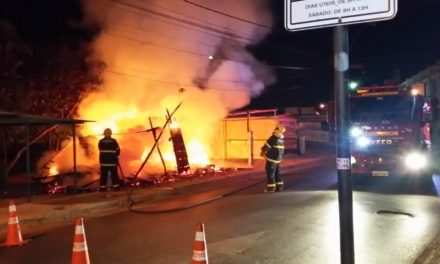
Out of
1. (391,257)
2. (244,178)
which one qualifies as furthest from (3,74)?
(391,257)

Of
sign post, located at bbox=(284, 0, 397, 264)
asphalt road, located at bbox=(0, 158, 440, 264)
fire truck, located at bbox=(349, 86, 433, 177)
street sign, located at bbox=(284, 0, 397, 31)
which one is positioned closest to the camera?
street sign, located at bbox=(284, 0, 397, 31)

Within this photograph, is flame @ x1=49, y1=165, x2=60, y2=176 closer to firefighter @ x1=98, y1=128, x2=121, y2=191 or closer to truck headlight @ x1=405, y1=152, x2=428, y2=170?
firefighter @ x1=98, y1=128, x2=121, y2=191

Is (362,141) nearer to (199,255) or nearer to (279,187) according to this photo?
(279,187)

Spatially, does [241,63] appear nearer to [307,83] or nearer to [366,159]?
[366,159]

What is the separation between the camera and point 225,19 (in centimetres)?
2039

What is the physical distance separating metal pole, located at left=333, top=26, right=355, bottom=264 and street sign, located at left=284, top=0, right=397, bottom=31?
110mm

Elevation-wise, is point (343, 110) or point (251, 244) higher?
point (343, 110)

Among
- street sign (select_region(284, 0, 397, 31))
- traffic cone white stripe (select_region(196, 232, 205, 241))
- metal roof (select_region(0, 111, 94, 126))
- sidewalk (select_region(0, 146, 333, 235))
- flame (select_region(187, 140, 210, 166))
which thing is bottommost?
sidewalk (select_region(0, 146, 333, 235))

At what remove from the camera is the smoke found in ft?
58.5

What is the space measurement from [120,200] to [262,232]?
185 inches

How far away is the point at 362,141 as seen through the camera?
13.0m

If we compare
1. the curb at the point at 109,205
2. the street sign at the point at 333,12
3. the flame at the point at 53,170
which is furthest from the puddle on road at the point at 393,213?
the flame at the point at 53,170

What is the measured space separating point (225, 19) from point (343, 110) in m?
17.7

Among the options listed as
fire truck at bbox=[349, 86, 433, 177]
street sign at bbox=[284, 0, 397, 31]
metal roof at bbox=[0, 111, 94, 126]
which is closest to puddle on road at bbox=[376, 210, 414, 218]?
fire truck at bbox=[349, 86, 433, 177]
